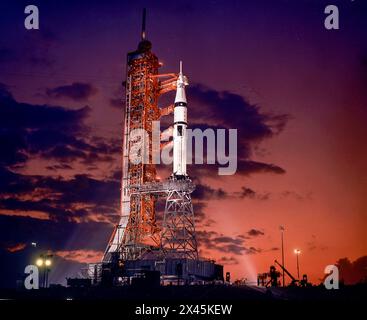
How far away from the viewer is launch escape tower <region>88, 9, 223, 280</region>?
11894cm

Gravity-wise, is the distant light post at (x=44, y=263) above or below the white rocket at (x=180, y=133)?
below

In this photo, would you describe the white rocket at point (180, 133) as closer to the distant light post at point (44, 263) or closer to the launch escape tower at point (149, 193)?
the launch escape tower at point (149, 193)

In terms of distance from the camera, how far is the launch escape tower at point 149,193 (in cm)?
11894

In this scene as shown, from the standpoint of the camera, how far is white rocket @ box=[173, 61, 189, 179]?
124 meters

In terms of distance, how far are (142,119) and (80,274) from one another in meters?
38.2

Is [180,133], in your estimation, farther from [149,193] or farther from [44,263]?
[44,263]

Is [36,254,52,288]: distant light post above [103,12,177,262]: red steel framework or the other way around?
the other way around

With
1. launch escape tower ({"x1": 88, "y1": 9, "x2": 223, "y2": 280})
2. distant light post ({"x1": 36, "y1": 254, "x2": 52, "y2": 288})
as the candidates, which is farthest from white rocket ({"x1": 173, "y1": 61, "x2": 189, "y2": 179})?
distant light post ({"x1": 36, "y1": 254, "x2": 52, "y2": 288})

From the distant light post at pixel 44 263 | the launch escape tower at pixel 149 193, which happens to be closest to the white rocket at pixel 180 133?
the launch escape tower at pixel 149 193

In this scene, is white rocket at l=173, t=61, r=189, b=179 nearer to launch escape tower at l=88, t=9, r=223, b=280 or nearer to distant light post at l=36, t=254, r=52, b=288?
launch escape tower at l=88, t=9, r=223, b=280

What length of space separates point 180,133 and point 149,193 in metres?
15.7

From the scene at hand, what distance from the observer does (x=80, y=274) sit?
5138 inches
